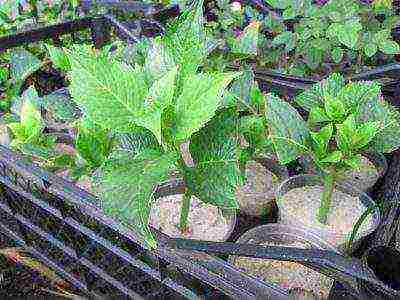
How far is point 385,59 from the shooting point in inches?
53.7

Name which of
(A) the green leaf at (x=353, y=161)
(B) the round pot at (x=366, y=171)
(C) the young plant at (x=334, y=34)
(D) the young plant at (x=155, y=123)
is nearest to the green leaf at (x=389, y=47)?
(C) the young plant at (x=334, y=34)

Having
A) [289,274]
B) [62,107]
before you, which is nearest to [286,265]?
[289,274]

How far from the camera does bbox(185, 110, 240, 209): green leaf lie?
665mm

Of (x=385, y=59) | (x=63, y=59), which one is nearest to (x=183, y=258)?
(x=63, y=59)

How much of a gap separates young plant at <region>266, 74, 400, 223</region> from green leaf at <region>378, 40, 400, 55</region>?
0.35m

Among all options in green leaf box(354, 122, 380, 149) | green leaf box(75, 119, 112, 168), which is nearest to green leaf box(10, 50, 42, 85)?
green leaf box(75, 119, 112, 168)

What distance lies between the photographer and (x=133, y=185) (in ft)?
2.02

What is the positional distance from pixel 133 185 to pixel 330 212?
0.45 m

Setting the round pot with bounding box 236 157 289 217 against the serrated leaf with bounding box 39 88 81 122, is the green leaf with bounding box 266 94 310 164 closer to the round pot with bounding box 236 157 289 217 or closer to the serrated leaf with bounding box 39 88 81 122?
the round pot with bounding box 236 157 289 217

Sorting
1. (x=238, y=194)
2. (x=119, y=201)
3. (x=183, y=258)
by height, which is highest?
(x=119, y=201)

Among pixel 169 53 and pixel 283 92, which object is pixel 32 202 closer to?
pixel 169 53

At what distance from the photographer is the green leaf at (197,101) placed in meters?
0.61

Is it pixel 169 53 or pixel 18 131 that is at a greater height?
pixel 169 53

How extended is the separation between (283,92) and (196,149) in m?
0.40
